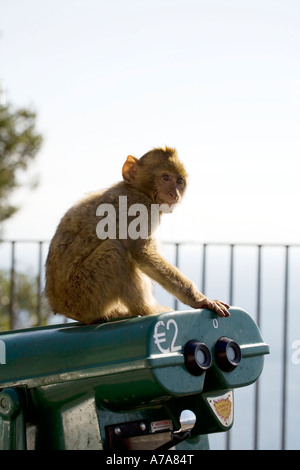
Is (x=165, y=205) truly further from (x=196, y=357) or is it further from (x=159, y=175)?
(x=196, y=357)

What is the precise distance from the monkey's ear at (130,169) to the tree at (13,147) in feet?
33.5

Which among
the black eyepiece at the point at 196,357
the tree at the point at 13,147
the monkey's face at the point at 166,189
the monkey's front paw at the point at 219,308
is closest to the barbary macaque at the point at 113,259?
the monkey's face at the point at 166,189

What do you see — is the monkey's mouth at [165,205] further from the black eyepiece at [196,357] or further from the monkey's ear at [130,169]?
the black eyepiece at [196,357]

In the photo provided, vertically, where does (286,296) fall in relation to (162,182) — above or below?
below

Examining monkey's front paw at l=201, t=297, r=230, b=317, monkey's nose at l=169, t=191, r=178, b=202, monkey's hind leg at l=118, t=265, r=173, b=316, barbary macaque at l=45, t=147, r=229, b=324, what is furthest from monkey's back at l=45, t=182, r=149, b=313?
monkey's front paw at l=201, t=297, r=230, b=317

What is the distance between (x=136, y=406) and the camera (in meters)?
2.26

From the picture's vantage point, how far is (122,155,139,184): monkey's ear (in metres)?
3.52

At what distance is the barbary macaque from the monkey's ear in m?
0.07

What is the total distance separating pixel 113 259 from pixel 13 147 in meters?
11.4

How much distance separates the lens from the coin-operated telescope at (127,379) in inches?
83.8

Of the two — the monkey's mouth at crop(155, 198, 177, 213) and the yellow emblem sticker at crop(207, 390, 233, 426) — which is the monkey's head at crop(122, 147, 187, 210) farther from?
the yellow emblem sticker at crop(207, 390, 233, 426)
